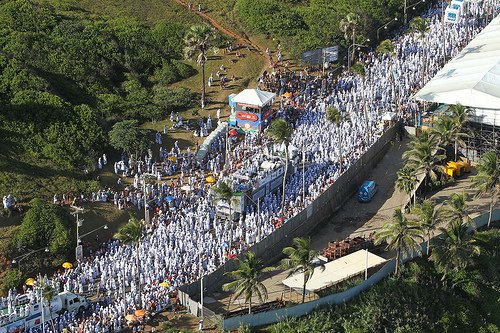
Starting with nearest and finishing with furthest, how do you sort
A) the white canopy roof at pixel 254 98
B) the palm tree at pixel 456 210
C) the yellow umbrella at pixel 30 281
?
the yellow umbrella at pixel 30 281
the palm tree at pixel 456 210
the white canopy roof at pixel 254 98

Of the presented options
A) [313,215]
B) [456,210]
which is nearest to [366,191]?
[313,215]

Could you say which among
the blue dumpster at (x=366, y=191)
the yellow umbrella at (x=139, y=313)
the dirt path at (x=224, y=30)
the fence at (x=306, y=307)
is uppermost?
the dirt path at (x=224, y=30)

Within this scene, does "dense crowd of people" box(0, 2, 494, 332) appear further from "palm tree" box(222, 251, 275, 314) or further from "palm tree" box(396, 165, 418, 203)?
"palm tree" box(396, 165, 418, 203)

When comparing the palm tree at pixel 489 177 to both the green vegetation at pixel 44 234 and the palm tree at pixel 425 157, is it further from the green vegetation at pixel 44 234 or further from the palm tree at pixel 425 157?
the green vegetation at pixel 44 234

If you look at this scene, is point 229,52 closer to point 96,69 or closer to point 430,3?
point 96,69

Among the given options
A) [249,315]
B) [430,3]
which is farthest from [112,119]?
[430,3]

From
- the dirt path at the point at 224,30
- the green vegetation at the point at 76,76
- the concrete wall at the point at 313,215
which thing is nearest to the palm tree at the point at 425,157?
the concrete wall at the point at 313,215
